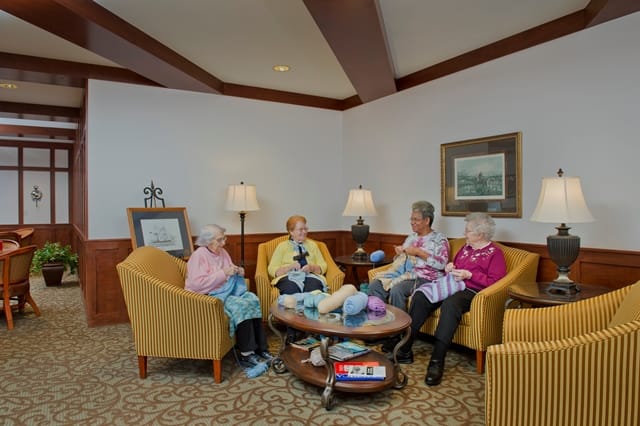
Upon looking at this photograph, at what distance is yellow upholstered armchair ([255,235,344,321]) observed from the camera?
3.86 meters

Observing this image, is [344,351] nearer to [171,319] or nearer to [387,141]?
[171,319]

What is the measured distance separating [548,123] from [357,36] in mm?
1753

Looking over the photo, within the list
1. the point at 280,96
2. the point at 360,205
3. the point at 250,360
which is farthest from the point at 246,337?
the point at 280,96

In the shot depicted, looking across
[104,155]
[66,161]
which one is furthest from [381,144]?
[66,161]

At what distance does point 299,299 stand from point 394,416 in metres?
1.02

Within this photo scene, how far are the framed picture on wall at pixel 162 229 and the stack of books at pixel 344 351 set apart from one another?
7.36 feet

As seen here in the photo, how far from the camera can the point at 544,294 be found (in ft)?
9.34

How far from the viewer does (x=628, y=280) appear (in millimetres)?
3037

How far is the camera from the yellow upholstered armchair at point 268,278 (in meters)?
3.86

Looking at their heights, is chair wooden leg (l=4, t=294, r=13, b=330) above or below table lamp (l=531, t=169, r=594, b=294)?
below

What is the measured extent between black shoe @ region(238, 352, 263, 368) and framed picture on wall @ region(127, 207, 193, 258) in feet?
5.48

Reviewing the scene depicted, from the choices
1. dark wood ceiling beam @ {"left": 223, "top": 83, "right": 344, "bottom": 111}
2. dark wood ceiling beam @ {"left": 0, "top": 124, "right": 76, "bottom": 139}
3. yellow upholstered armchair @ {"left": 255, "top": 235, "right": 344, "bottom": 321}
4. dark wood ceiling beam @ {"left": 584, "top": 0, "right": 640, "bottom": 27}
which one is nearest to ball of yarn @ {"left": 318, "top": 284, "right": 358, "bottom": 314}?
yellow upholstered armchair @ {"left": 255, "top": 235, "right": 344, "bottom": 321}

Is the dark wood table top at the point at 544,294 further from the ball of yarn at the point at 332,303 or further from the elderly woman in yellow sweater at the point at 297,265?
the elderly woman in yellow sweater at the point at 297,265

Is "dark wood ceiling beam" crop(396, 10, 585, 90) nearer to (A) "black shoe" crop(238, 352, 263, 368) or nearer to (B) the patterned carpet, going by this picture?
(B) the patterned carpet
